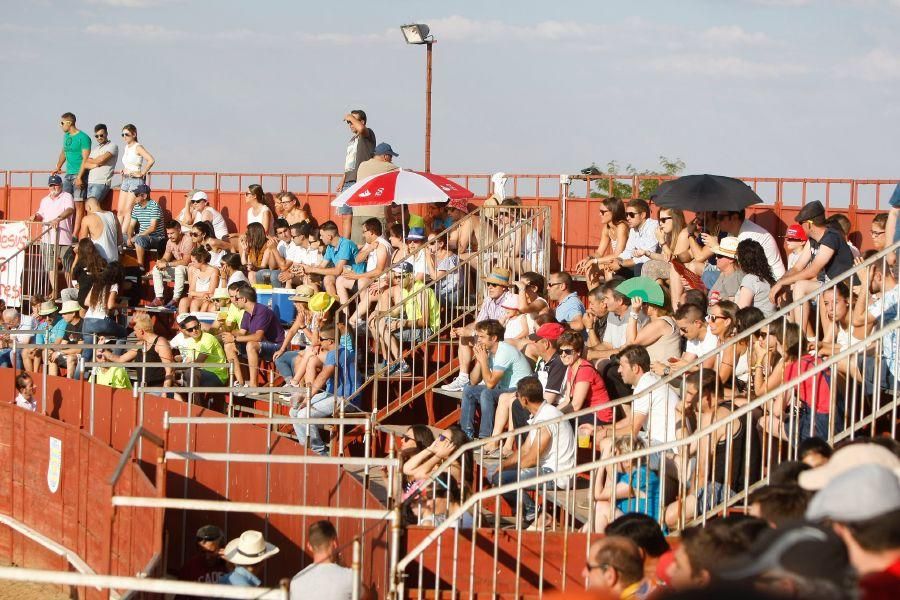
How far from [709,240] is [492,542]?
5.46 meters

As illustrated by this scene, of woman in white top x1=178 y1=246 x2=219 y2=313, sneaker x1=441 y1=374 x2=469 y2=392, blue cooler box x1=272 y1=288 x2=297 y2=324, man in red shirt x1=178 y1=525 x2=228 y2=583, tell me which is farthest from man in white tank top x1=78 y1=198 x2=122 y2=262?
man in red shirt x1=178 y1=525 x2=228 y2=583

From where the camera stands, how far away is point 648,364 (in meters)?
11.1

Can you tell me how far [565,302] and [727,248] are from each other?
1.89 meters

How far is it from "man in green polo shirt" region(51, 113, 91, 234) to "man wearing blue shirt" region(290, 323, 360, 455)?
9517mm

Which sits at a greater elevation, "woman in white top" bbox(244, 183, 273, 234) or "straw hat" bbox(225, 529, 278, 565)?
"woman in white top" bbox(244, 183, 273, 234)

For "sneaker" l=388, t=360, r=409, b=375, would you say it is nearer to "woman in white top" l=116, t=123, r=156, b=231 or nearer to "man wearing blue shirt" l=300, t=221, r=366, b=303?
"man wearing blue shirt" l=300, t=221, r=366, b=303

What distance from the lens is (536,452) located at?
10570mm

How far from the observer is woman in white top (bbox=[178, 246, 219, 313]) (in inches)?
722

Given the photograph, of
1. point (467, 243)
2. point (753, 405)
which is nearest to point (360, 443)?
point (467, 243)

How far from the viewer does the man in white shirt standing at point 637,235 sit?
15.1 metres

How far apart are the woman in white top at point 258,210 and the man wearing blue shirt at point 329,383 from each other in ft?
21.0

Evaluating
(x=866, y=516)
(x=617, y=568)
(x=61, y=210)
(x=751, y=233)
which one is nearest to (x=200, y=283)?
(x=61, y=210)

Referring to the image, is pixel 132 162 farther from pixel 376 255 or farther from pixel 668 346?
pixel 668 346

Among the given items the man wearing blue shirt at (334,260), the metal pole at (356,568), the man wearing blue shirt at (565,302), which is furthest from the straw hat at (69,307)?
the metal pole at (356,568)
